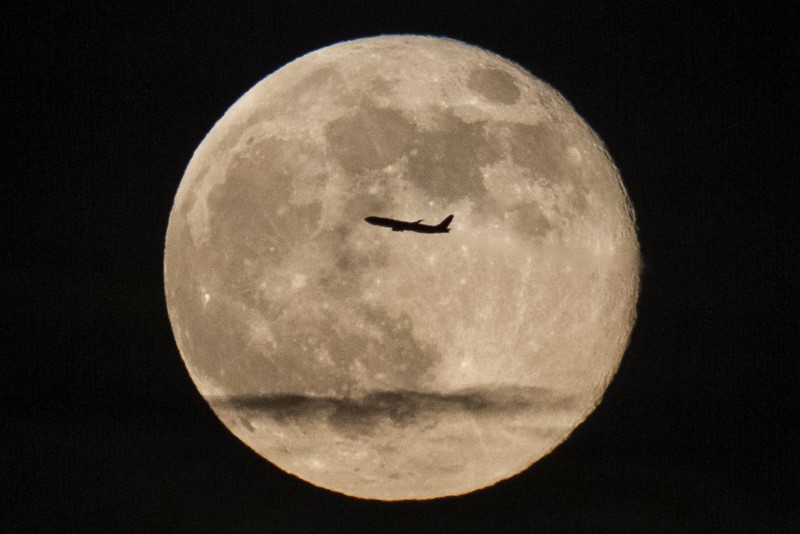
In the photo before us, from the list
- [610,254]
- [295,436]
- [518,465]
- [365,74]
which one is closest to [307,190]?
[365,74]

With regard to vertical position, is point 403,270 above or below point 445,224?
below

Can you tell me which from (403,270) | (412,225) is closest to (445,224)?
(412,225)

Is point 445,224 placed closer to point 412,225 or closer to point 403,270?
point 412,225

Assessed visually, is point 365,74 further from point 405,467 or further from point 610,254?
point 405,467
